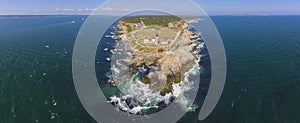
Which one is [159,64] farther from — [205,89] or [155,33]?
[155,33]

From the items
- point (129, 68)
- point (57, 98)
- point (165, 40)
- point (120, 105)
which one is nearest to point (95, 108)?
point (120, 105)

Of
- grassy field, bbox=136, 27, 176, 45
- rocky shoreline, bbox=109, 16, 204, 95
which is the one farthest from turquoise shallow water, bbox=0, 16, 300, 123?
grassy field, bbox=136, 27, 176, 45

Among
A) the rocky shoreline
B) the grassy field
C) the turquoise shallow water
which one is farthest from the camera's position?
the grassy field

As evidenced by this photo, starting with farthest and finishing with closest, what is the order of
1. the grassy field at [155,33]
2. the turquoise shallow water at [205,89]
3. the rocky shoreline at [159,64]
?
the grassy field at [155,33] → the rocky shoreline at [159,64] → the turquoise shallow water at [205,89]

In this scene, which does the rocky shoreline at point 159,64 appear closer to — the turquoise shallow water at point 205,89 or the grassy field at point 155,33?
the turquoise shallow water at point 205,89

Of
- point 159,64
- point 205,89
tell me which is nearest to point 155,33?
point 159,64

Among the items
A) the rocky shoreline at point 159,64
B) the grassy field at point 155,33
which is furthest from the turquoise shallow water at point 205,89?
the grassy field at point 155,33

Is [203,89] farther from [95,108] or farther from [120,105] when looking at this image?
[95,108]

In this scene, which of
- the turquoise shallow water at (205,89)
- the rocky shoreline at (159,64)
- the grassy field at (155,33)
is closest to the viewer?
the turquoise shallow water at (205,89)

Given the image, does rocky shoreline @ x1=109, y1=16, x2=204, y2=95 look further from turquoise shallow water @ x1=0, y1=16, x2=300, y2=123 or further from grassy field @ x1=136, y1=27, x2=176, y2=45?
grassy field @ x1=136, y1=27, x2=176, y2=45

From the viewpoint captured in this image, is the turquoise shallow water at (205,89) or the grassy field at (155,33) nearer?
the turquoise shallow water at (205,89)

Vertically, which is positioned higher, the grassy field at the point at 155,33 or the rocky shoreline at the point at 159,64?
the grassy field at the point at 155,33
